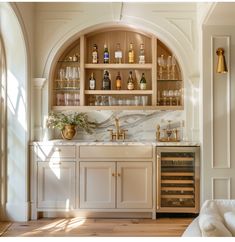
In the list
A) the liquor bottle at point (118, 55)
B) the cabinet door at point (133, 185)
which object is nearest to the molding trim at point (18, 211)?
the cabinet door at point (133, 185)

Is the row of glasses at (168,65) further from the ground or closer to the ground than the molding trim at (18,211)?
further from the ground

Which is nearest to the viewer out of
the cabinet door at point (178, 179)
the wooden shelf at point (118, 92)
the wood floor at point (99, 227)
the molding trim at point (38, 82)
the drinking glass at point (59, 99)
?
the wood floor at point (99, 227)

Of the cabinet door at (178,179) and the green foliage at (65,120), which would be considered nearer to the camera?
the cabinet door at (178,179)

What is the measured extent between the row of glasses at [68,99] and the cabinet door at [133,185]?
1214 millimetres

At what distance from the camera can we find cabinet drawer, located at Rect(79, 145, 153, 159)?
3.87 m

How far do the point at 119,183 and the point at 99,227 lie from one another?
604mm

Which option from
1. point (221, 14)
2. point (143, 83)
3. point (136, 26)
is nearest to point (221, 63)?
point (221, 14)

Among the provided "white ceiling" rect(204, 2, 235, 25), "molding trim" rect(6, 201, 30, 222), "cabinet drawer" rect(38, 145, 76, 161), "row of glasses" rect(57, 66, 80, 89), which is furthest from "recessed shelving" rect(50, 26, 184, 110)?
"molding trim" rect(6, 201, 30, 222)

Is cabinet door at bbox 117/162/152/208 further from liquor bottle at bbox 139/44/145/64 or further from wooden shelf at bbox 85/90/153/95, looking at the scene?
liquor bottle at bbox 139/44/145/64

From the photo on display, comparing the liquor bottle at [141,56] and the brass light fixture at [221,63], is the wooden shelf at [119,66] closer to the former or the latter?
the liquor bottle at [141,56]

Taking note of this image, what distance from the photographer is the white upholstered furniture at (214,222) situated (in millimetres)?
1388

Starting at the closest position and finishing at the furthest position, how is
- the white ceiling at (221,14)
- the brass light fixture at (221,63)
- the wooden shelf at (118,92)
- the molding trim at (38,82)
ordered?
the white ceiling at (221,14) < the brass light fixture at (221,63) < the molding trim at (38,82) < the wooden shelf at (118,92)

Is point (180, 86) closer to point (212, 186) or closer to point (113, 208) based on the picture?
point (212, 186)

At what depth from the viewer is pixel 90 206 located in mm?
3883
